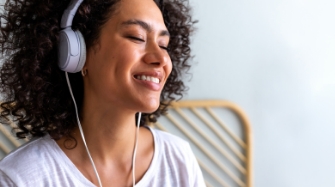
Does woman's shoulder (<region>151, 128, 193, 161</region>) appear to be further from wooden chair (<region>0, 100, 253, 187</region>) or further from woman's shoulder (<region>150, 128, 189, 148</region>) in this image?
wooden chair (<region>0, 100, 253, 187</region>)

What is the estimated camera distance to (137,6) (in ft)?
3.15

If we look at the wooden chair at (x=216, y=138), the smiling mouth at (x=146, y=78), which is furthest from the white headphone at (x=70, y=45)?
the wooden chair at (x=216, y=138)

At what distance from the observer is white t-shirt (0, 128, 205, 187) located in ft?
3.03

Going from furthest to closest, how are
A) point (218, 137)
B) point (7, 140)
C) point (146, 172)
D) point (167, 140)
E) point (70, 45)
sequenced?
point (218, 137) < point (7, 140) < point (167, 140) < point (146, 172) < point (70, 45)

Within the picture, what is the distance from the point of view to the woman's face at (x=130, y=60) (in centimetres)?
91

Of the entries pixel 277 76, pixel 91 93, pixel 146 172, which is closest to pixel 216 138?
pixel 277 76

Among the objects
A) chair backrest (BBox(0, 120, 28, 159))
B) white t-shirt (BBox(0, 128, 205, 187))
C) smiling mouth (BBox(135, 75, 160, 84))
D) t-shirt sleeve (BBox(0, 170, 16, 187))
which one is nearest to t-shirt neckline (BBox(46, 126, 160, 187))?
white t-shirt (BBox(0, 128, 205, 187))

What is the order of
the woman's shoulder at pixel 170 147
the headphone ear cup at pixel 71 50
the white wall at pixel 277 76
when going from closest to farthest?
the headphone ear cup at pixel 71 50, the woman's shoulder at pixel 170 147, the white wall at pixel 277 76

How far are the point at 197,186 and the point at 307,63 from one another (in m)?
0.86

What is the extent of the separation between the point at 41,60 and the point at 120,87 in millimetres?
205

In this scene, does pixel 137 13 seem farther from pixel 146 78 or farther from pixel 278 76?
pixel 278 76

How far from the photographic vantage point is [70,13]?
0.93 meters

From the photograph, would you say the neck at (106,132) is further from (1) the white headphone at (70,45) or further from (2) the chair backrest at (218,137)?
(2) the chair backrest at (218,137)

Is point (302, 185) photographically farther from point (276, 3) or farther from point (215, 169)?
point (276, 3)
